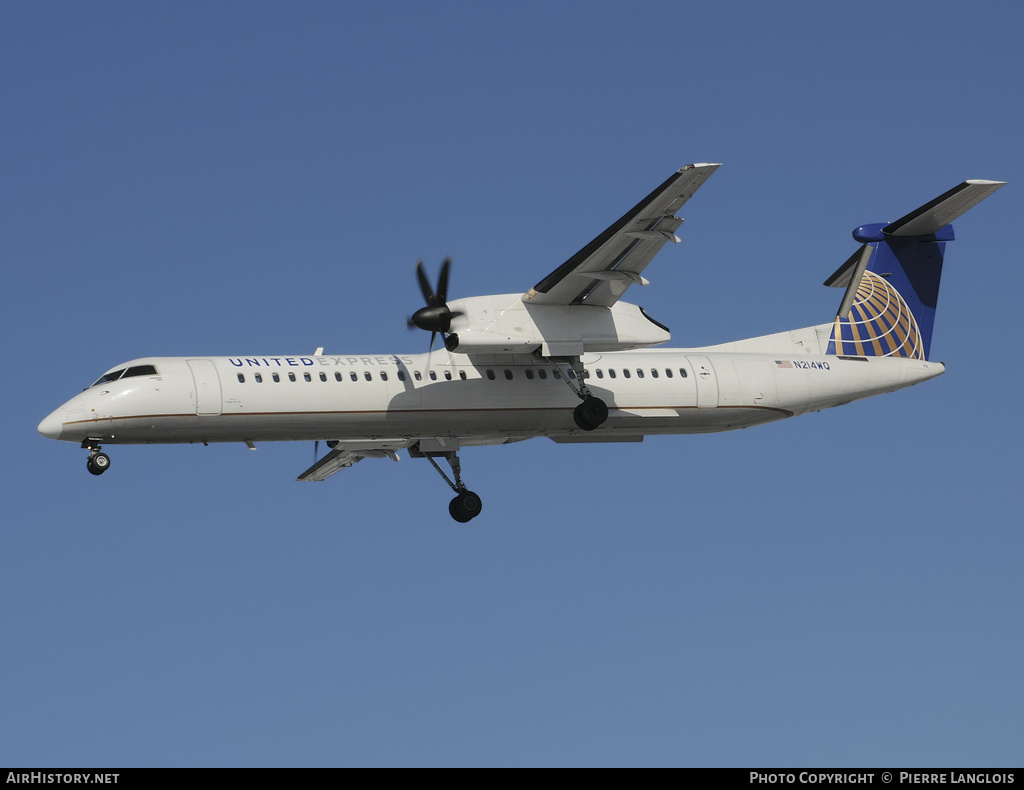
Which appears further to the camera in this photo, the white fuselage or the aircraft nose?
the white fuselage

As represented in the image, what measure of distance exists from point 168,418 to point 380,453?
5.44 m

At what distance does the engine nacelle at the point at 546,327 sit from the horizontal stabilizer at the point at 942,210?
21.8 feet

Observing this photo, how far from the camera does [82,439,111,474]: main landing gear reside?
24.2 metres

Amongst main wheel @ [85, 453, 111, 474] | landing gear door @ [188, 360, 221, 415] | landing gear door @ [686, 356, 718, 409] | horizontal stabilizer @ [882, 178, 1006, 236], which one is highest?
horizontal stabilizer @ [882, 178, 1006, 236]

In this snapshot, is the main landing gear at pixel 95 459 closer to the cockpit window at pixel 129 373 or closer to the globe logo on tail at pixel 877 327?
the cockpit window at pixel 129 373

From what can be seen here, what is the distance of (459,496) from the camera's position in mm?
28094

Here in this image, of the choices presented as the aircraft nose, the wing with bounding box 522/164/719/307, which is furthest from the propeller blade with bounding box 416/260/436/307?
the aircraft nose

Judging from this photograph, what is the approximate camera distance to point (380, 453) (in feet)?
93.9

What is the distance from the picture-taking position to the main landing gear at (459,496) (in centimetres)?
2795

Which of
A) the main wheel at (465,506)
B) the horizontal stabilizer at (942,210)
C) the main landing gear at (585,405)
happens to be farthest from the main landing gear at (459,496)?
the horizontal stabilizer at (942,210)

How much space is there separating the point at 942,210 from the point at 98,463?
17599 mm

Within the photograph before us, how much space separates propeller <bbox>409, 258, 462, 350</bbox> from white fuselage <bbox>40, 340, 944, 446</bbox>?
97 centimetres

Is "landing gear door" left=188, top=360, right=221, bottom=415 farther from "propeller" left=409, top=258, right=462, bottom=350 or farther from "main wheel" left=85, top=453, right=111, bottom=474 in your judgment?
"propeller" left=409, top=258, right=462, bottom=350

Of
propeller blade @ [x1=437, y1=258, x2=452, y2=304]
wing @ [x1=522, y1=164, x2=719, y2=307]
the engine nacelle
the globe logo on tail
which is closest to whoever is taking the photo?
wing @ [x1=522, y1=164, x2=719, y2=307]
